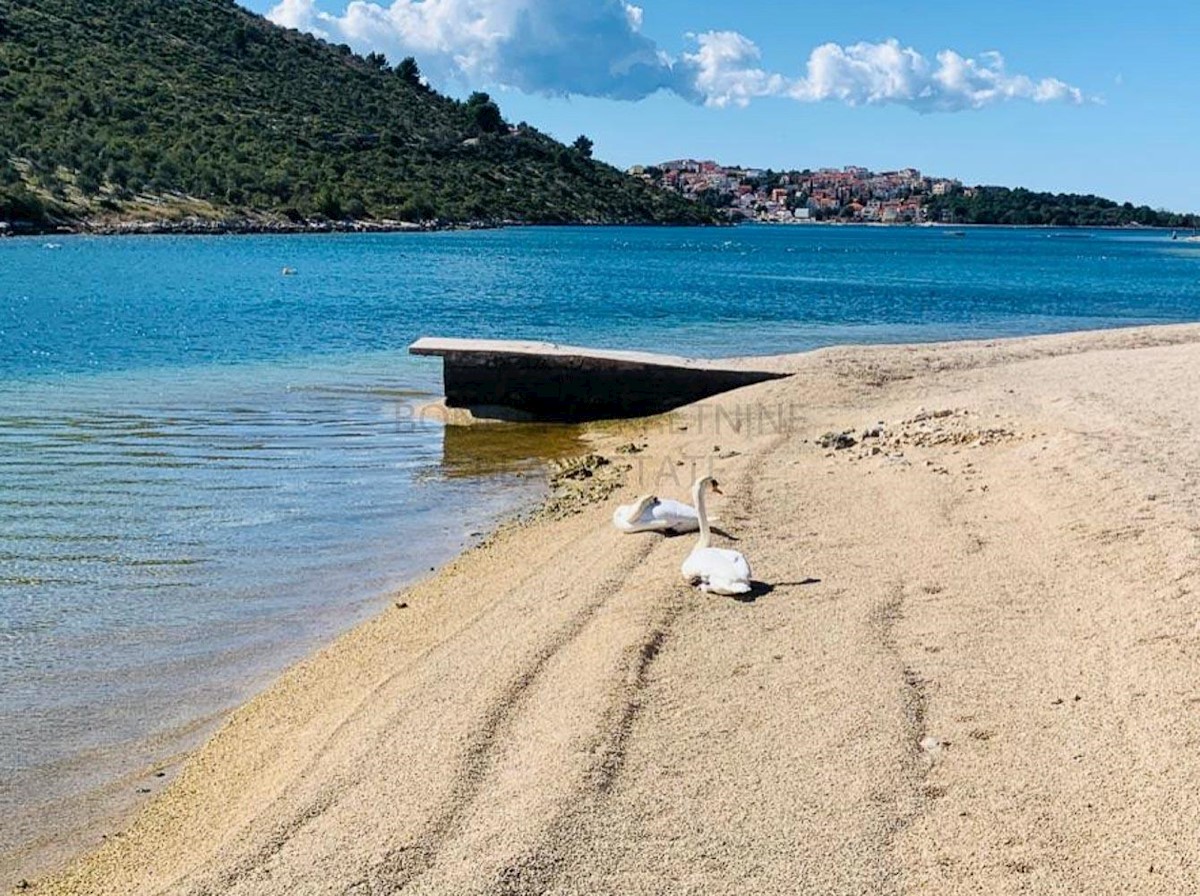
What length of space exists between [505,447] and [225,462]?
10.2ft

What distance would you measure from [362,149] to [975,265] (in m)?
55.1

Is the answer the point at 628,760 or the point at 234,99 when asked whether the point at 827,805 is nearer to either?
the point at 628,760

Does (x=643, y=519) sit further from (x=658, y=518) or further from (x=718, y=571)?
(x=718, y=571)

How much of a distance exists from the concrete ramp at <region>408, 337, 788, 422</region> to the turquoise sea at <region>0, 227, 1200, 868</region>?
1.03 meters

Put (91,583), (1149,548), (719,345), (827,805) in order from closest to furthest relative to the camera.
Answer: (827,805), (1149,548), (91,583), (719,345)

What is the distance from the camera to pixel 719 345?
26.1 meters

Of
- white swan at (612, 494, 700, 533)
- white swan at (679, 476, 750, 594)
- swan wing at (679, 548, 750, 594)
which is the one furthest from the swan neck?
white swan at (612, 494, 700, 533)

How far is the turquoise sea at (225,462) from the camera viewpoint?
6.98 metres

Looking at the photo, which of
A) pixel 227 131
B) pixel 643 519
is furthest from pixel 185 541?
pixel 227 131

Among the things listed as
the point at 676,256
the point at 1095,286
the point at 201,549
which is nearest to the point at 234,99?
the point at 676,256

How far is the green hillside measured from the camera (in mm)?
77688

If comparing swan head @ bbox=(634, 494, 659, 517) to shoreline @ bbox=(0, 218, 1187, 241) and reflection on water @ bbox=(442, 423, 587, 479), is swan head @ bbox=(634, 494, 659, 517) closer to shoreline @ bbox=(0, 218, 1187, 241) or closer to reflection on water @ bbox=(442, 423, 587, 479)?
reflection on water @ bbox=(442, 423, 587, 479)

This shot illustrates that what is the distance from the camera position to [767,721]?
5555 millimetres

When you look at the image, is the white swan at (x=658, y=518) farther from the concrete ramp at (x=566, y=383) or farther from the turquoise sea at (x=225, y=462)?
the concrete ramp at (x=566, y=383)
